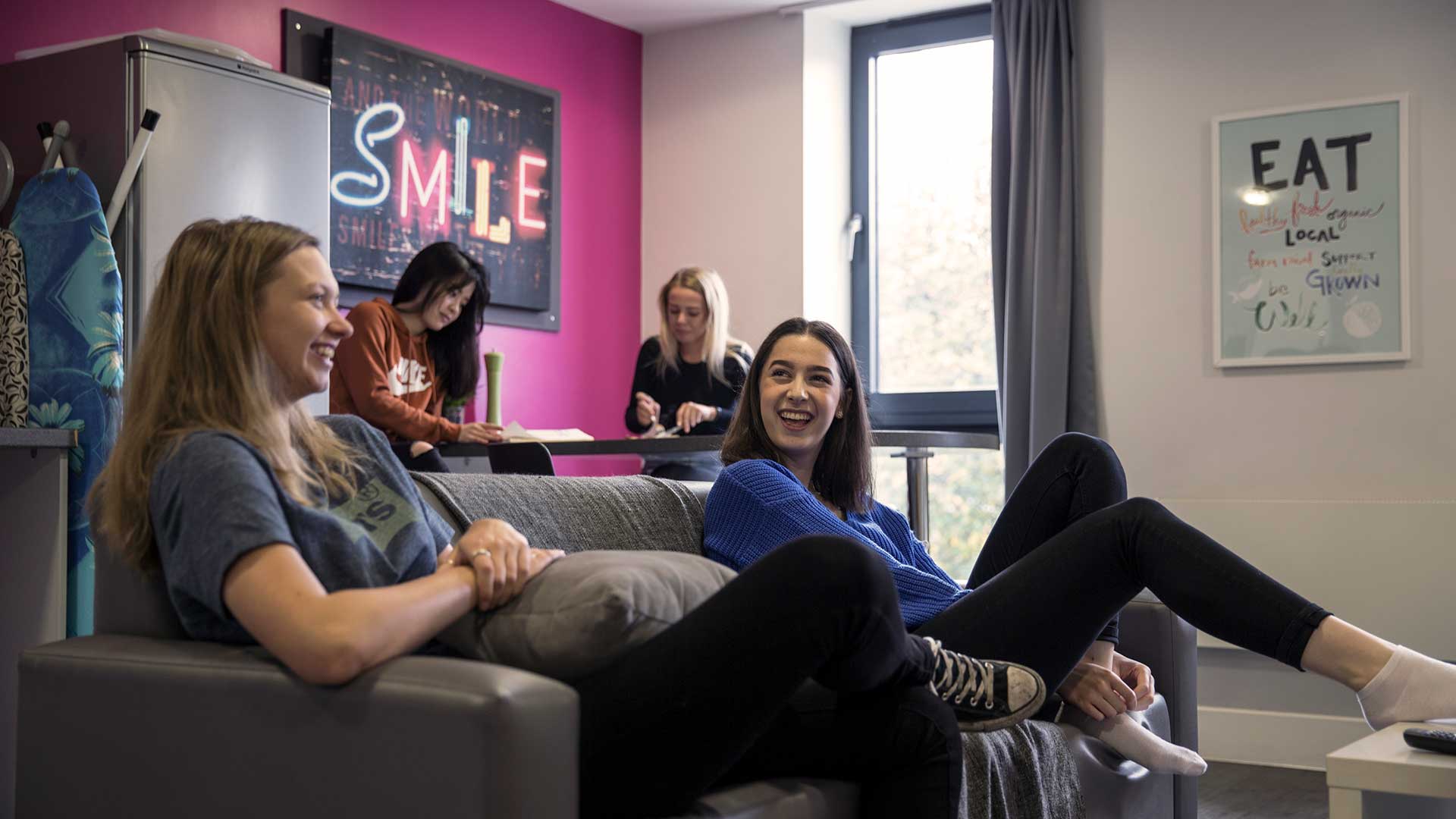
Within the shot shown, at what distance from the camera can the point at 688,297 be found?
421 cm

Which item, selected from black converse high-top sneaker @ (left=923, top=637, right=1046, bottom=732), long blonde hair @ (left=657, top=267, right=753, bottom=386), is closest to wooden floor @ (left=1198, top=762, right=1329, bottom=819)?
black converse high-top sneaker @ (left=923, top=637, right=1046, bottom=732)

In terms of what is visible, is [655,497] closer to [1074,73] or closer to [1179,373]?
[1179,373]

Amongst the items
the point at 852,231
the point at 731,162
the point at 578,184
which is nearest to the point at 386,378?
the point at 578,184

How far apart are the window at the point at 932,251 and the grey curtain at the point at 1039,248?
0.29 meters

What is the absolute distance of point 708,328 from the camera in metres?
4.23

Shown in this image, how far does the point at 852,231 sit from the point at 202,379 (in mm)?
4004

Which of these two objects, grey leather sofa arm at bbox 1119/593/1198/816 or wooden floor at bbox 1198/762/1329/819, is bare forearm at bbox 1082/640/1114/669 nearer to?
grey leather sofa arm at bbox 1119/593/1198/816

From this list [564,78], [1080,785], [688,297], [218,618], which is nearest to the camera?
[218,618]

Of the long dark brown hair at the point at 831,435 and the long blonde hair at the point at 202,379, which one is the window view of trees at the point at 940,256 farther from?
the long blonde hair at the point at 202,379

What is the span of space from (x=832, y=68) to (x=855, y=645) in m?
4.10

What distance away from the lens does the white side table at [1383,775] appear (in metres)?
1.53

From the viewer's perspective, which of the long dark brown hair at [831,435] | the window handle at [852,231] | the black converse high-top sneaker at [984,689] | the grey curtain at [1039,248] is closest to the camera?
the black converse high-top sneaker at [984,689]

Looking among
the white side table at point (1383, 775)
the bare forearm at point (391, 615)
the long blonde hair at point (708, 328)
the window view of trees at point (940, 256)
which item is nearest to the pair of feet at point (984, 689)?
the white side table at point (1383, 775)

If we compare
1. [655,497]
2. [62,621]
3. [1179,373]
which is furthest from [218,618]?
[1179,373]
